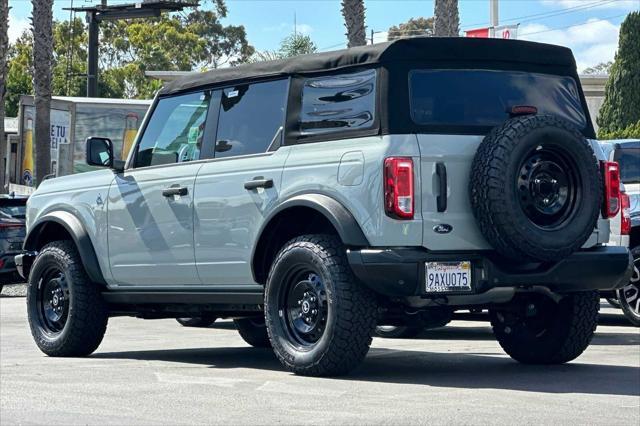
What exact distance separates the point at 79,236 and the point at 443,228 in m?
3.64

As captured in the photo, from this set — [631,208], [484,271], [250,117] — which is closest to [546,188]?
[484,271]

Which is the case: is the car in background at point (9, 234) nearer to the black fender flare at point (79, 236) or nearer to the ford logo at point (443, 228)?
the black fender flare at point (79, 236)

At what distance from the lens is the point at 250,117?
984 centimetres

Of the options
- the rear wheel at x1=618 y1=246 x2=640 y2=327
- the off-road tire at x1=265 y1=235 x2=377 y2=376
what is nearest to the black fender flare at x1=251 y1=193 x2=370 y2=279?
the off-road tire at x1=265 y1=235 x2=377 y2=376

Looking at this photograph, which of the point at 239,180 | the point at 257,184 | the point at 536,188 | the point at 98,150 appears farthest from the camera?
the point at 98,150

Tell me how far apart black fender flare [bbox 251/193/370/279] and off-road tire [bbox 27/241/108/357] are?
254cm

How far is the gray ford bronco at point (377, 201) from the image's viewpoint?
856 centimetres

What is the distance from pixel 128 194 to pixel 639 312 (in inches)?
220

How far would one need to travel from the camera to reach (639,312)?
13.6 m

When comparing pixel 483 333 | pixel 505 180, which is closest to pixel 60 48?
pixel 483 333

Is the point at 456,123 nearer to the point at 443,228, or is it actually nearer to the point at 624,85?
the point at 443,228

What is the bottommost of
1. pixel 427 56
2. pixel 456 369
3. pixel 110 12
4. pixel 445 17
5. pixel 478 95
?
pixel 456 369

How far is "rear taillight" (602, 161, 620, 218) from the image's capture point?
945cm

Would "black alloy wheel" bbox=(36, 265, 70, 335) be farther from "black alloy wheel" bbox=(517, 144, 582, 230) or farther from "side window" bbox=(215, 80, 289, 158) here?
"black alloy wheel" bbox=(517, 144, 582, 230)
